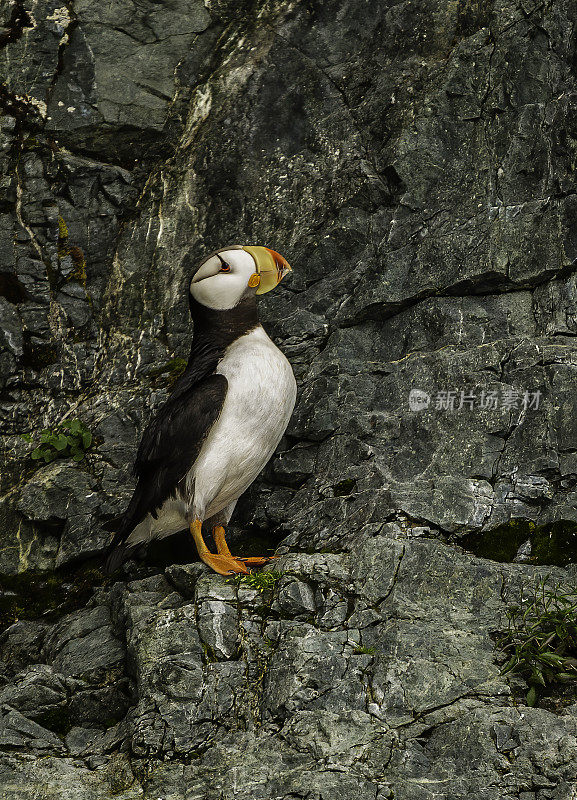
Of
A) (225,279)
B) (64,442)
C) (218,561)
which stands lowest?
(218,561)

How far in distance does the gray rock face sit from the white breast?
1.84 ft

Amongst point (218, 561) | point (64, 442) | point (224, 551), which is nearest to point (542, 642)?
point (218, 561)

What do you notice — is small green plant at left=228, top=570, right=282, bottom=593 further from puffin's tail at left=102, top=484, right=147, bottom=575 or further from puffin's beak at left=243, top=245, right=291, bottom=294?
puffin's beak at left=243, top=245, right=291, bottom=294

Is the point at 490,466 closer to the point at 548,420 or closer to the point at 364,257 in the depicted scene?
the point at 548,420

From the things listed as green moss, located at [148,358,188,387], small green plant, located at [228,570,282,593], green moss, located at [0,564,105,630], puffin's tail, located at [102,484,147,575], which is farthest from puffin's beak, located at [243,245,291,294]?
green moss, located at [0,564,105,630]

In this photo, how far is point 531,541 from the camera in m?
6.06

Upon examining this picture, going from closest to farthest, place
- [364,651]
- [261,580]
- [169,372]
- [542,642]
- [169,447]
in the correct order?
1. [542,642]
2. [364,651]
3. [261,580]
4. [169,447]
5. [169,372]

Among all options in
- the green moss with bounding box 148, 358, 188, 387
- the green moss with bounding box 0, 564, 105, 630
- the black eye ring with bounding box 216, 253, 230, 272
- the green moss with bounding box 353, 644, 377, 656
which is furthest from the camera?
the green moss with bounding box 148, 358, 188, 387

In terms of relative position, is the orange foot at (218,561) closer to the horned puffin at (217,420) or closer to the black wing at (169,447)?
the horned puffin at (217,420)

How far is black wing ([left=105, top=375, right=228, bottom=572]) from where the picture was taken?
6102mm

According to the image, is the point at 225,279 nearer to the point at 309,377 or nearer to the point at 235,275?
the point at 235,275

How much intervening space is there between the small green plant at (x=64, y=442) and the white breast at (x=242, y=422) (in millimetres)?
1446

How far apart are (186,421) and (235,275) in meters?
1.03

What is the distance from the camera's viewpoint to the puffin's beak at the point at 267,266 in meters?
6.41
